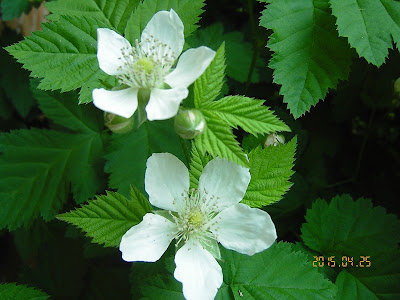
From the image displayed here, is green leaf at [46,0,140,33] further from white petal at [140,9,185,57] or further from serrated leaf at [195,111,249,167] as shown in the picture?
serrated leaf at [195,111,249,167]

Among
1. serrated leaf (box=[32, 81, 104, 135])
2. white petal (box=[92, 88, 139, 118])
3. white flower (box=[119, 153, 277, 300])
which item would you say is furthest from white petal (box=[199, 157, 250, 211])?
serrated leaf (box=[32, 81, 104, 135])

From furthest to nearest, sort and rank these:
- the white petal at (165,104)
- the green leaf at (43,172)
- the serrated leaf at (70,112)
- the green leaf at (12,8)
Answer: the green leaf at (12,8), the serrated leaf at (70,112), the green leaf at (43,172), the white petal at (165,104)

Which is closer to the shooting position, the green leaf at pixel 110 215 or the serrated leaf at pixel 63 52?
the green leaf at pixel 110 215

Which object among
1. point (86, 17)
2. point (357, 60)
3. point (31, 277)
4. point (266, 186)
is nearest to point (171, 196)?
point (266, 186)

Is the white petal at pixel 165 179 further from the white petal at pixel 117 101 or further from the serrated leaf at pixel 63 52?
the serrated leaf at pixel 63 52

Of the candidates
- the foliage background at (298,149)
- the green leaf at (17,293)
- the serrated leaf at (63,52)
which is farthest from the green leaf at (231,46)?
the green leaf at (17,293)
